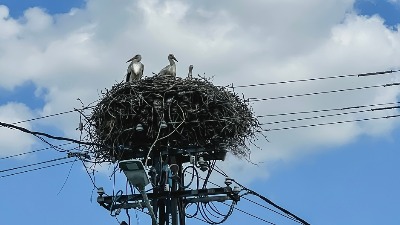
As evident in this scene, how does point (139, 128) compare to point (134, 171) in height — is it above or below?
above

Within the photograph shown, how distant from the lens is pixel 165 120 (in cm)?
1066

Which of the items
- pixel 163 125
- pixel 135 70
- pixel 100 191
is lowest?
pixel 100 191

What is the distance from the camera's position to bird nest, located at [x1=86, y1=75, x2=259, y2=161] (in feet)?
34.9

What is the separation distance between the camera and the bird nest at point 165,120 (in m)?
10.6

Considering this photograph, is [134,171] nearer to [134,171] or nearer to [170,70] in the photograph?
[134,171]

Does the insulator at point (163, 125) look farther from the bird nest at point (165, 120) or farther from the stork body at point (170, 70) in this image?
the stork body at point (170, 70)

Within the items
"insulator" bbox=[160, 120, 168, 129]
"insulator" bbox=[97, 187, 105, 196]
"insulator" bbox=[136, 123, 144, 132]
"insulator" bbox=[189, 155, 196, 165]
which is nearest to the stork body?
"insulator" bbox=[136, 123, 144, 132]

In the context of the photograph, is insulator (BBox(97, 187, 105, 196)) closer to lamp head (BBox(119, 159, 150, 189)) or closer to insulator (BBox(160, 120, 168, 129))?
insulator (BBox(160, 120, 168, 129))

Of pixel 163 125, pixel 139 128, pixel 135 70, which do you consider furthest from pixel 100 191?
pixel 135 70

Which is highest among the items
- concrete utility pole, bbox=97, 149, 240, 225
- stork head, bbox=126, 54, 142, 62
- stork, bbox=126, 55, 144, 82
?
stork head, bbox=126, 54, 142, 62

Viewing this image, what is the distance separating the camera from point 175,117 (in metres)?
10.7

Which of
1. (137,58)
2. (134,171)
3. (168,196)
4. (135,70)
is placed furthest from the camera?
(137,58)

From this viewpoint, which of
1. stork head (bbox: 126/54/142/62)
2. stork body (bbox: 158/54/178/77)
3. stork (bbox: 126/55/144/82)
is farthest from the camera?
stork head (bbox: 126/54/142/62)

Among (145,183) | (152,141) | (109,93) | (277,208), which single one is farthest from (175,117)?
(145,183)
